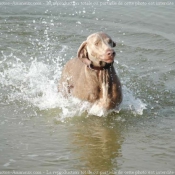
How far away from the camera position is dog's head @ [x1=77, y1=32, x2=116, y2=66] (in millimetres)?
6839

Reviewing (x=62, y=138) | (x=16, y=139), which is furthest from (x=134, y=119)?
(x=16, y=139)

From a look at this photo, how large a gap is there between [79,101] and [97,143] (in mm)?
1260

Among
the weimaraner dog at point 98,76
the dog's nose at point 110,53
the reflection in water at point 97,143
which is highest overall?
the dog's nose at point 110,53

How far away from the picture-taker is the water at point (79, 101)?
5891 mm

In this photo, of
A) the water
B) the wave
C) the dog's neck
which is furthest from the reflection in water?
the dog's neck

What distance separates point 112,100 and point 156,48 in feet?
15.2

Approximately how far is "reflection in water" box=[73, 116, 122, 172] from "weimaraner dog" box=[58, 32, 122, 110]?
1.14ft

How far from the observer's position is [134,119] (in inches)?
293

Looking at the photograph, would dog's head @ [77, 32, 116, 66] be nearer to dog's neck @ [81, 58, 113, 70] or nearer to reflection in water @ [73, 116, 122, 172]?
dog's neck @ [81, 58, 113, 70]

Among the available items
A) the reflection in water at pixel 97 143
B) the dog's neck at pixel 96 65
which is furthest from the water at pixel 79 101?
the dog's neck at pixel 96 65

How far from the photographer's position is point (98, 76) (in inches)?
285

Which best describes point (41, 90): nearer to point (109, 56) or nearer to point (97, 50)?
point (97, 50)

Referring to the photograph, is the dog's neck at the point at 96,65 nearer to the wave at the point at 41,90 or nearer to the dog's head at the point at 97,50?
the dog's head at the point at 97,50

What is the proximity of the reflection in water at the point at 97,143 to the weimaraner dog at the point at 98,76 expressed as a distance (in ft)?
1.14
